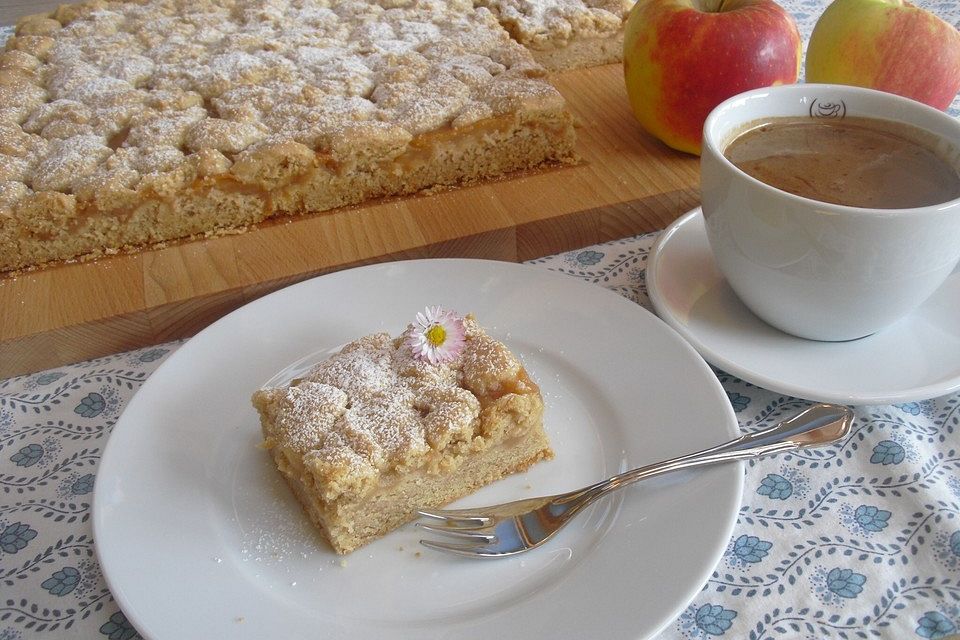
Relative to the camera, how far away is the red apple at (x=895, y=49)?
5.66 ft

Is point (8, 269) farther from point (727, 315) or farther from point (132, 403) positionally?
point (727, 315)

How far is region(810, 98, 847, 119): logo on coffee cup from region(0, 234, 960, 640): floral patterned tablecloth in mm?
493

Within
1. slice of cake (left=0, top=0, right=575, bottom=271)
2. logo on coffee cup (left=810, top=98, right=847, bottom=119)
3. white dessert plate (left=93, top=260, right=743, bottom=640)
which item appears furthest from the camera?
slice of cake (left=0, top=0, right=575, bottom=271)

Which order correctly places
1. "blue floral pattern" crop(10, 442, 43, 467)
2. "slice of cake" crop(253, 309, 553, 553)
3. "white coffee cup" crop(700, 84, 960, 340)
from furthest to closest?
"blue floral pattern" crop(10, 442, 43, 467) → "white coffee cup" crop(700, 84, 960, 340) → "slice of cake" crop(253, 309, 553, 553)

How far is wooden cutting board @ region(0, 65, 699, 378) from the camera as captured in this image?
1.45 meters

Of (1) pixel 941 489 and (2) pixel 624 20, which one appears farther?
(2) pixel 624 20

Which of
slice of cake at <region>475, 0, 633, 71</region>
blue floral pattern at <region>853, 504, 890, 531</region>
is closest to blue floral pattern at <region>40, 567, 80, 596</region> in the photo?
blue floral pattern at <region>853, 504, 890, 531</region>

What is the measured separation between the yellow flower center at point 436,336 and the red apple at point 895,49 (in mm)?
1218

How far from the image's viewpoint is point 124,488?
1.04 m

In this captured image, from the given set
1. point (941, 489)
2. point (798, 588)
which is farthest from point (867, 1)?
point (798, 588)

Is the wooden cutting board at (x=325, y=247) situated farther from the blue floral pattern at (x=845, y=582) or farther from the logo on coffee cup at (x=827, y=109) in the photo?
the blue floral pattern at (x=845, y=582)

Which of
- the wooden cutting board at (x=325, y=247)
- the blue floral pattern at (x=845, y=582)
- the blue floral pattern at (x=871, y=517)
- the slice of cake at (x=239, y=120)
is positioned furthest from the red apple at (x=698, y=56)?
the blue floral pattern at (x=845, y=582)

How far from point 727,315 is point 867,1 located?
91 cm

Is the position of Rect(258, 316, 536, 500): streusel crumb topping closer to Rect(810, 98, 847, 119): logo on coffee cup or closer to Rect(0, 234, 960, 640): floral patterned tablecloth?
Rect(0, 234, 960, 640): floral patterned tablecloth
